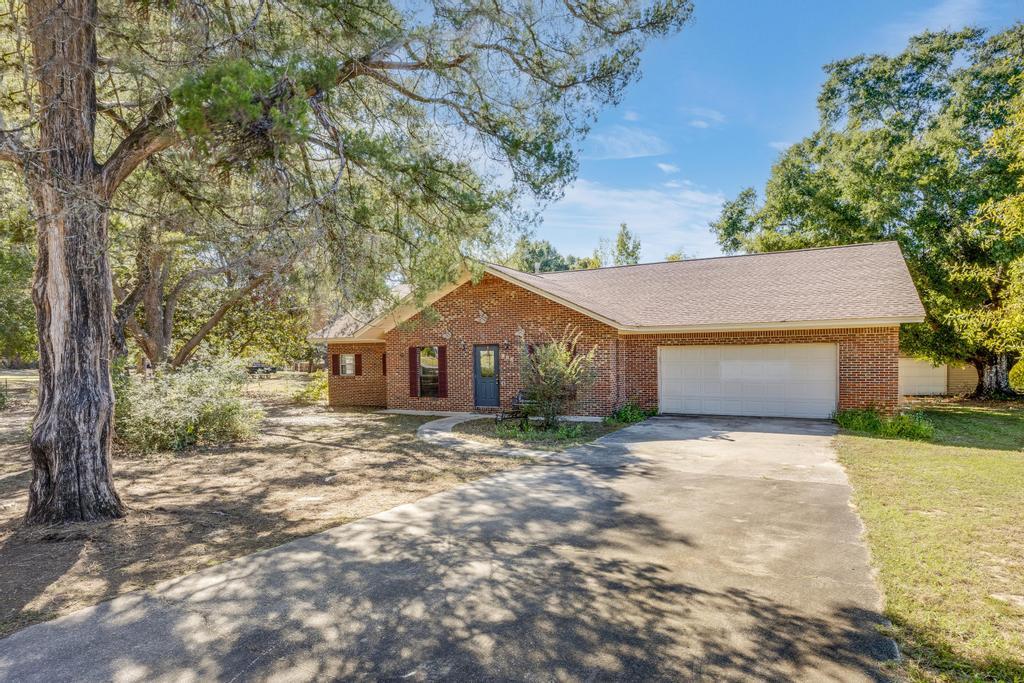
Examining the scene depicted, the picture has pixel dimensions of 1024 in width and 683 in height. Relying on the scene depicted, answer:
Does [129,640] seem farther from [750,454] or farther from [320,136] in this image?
[750,454]

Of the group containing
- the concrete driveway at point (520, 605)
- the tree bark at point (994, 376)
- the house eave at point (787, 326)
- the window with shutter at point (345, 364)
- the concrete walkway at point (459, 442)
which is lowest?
the concrete walkway at point (459, 442)

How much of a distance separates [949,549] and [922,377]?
2109cm

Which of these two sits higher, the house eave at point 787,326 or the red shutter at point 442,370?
the house eave at point 787,326

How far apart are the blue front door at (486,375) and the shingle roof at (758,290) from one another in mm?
2446

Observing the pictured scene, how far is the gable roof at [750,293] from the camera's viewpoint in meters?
13.3

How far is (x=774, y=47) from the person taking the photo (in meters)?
13.3

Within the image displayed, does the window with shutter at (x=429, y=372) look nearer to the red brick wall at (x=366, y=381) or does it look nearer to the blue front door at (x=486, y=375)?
the blue front door at (x=486, y=375)

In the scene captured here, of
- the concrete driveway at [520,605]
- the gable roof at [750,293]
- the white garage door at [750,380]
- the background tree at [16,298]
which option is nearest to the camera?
the concrete driveway at [520,605]

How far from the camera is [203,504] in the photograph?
7.16 meters

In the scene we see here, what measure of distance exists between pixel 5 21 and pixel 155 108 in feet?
11.6

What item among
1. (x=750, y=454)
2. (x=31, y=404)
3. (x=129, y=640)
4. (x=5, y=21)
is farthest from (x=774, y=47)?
(x=31, y=404)

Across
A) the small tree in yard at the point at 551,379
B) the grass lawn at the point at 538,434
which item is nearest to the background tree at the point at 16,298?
the grass lawn at the point at 538,434

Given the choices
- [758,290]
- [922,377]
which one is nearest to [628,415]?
[758,290]

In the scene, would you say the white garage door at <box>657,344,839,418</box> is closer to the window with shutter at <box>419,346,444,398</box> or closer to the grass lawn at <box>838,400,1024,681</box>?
the grass lawn at <box>838,400,1024,681</box>
